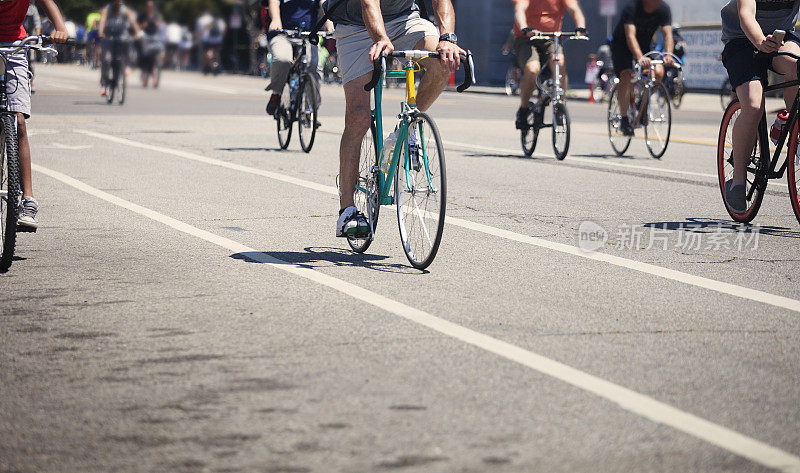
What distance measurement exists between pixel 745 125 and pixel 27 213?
4432mm

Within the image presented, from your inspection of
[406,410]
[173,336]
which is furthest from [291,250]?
[406,410]

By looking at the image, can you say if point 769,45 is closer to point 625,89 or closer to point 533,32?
point 533,32

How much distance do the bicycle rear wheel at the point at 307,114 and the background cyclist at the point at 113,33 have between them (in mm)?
10441

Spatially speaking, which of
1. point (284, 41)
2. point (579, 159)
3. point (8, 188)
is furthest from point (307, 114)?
point (8, 188)

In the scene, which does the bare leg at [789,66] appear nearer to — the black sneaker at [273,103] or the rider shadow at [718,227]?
the rider shadow at [718,227]

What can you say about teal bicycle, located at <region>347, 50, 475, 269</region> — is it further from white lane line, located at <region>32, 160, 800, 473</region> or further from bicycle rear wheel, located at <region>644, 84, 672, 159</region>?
bicycle rear wheel, located at <region>644, 84, 672, 159</region>

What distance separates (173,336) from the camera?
5.12 m

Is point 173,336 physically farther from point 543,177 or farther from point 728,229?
point 543,177

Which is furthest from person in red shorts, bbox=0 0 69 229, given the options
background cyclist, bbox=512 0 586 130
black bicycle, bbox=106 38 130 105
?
black bicycle, bbox=106 38 130 105

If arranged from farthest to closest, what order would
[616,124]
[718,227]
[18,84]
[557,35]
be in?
1. [616,124]
2. [557,35]
3. [718,227]
4. [18,84]

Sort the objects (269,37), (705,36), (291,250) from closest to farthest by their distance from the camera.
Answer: (291,250), (269,37), (705,36)

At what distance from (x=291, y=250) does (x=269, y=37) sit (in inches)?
231

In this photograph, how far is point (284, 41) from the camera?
42.8 feet

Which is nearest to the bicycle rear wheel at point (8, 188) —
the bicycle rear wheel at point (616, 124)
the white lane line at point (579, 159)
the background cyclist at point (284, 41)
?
the background cyclist at point (284, 41)
